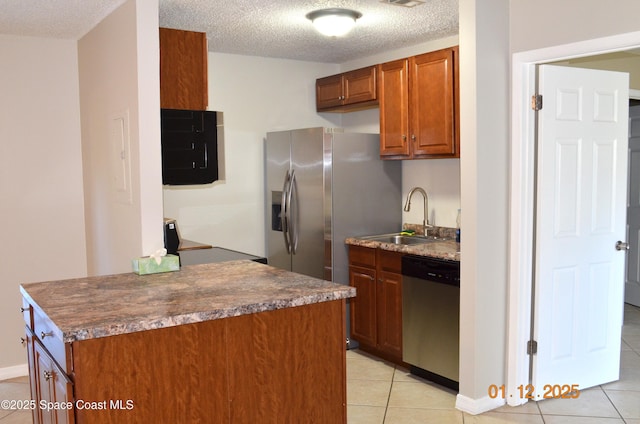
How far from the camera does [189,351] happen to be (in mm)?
2209

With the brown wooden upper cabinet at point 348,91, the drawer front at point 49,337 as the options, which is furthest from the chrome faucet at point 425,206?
the drawer front at point 49,337

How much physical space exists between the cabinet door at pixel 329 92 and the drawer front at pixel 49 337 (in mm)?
3398

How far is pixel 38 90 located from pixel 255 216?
202 centimetres

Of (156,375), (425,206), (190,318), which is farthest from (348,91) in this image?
(156,375)

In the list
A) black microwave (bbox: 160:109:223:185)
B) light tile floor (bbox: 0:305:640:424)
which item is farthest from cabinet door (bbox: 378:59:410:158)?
light tile floor (bbox: 0:305:640:424)

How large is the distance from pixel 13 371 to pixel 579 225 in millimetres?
4047

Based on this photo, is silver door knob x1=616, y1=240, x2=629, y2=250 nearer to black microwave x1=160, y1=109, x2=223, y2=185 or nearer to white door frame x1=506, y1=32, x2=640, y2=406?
white door frame x1=506, y1=32, x2=640, y2=406

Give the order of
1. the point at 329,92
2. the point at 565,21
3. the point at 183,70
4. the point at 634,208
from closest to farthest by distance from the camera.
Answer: the point at 565,21 < the point at 183,70 < the point at 329,92 < the point at 634,208

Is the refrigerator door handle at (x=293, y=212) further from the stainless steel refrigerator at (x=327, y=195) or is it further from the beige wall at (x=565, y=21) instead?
the beige wall at (x=565, y=21)

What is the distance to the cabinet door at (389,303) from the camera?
167 inches

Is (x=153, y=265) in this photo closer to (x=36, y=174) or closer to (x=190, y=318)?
(x=190, y=318)

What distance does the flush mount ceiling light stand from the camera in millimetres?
3826

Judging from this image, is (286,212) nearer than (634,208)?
Yes

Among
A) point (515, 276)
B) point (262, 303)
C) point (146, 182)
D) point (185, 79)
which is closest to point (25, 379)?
point (146, 182)
